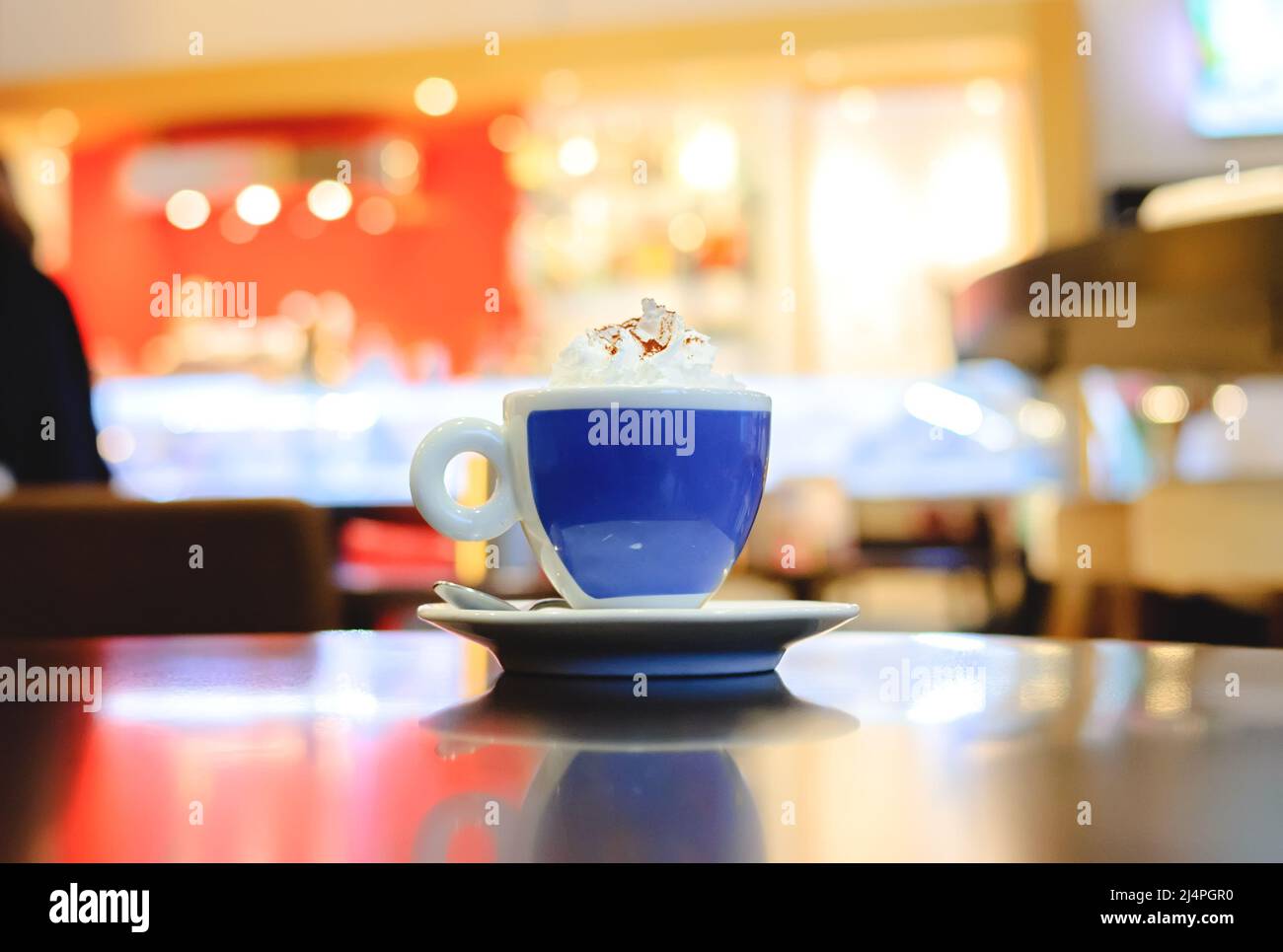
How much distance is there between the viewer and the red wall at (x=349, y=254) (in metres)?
5.71

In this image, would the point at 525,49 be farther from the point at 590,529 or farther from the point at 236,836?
the point at 236,836

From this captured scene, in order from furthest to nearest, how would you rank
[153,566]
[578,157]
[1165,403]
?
[578,157] → [1165,403] → [153,566]

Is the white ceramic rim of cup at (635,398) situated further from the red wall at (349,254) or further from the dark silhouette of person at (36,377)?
the red wall at (349,254)

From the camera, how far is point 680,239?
204 inches

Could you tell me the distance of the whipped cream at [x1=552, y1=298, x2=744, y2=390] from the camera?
58 centimetres

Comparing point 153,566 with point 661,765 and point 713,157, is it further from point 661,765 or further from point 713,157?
Answer: point 713,157

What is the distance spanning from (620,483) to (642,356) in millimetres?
63

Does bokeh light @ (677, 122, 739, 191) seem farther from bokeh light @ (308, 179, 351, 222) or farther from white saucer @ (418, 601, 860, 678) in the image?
white saucer @ (418, 601, 860, 678)

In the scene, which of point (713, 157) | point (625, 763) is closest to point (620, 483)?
point (625, 763)

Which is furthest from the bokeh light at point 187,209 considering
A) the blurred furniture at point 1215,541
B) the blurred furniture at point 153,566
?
the blurred furniture at point 1215,541

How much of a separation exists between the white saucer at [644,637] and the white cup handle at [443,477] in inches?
2.3

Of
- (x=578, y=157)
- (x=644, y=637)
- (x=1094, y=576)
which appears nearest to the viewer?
(x=644, y=637)

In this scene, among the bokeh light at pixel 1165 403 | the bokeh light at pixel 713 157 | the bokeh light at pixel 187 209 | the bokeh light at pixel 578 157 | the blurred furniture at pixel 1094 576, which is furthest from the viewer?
the bokeh light at pixel 187 209

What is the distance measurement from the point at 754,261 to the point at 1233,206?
3.79m
